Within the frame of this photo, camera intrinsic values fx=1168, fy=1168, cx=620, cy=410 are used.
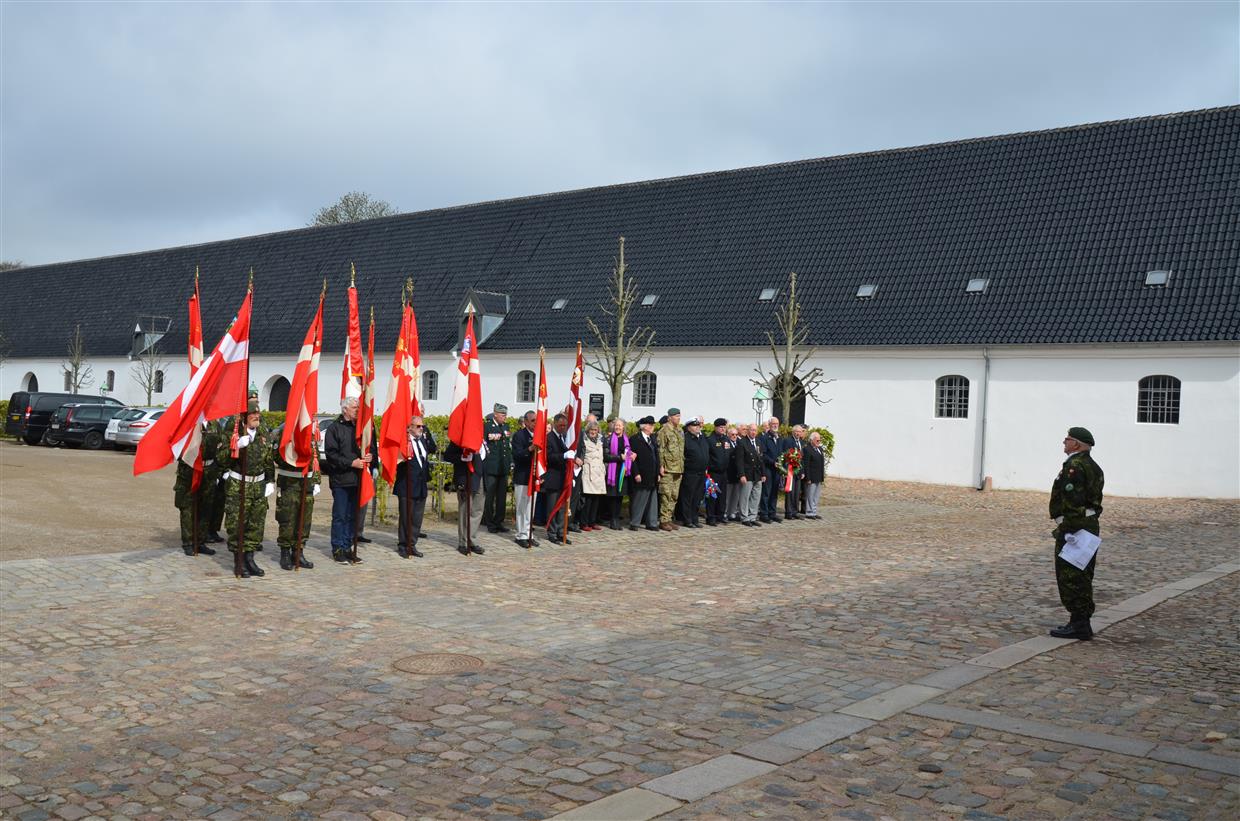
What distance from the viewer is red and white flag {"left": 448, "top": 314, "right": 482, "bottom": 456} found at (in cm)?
1433

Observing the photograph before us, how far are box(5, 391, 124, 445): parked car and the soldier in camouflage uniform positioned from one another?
2336 cm

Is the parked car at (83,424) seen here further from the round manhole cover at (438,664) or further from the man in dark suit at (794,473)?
the round manhole cover at (438,664)

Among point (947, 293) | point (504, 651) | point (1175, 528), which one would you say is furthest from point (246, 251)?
point (504, 651)

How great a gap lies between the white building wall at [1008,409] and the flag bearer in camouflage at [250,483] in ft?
69.5

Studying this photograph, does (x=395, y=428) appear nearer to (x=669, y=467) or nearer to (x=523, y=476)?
(x=523, y=476)

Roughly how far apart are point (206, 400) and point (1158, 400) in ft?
74.9

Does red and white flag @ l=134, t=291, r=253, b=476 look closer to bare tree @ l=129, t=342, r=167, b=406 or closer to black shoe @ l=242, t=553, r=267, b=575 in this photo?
black shoe @ l=242, t=553, r=267, b=575

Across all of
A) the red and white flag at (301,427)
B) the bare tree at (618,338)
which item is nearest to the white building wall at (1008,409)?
the bare tree at (618,338)

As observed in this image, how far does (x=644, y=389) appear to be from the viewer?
36.0m

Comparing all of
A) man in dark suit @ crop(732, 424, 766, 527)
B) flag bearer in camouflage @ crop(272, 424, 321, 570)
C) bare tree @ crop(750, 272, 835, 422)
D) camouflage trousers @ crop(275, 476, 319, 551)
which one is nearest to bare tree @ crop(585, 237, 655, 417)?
bare tree @ crop(750, 272, 835, 422)

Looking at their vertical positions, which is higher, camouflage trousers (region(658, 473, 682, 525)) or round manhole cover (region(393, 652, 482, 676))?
camouflage trousers (region(658, 473, 682, 525))

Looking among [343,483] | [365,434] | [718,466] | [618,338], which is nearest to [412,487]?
[365,434]

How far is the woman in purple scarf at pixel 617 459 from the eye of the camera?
17141mm

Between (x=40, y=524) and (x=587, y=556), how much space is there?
7.24m
